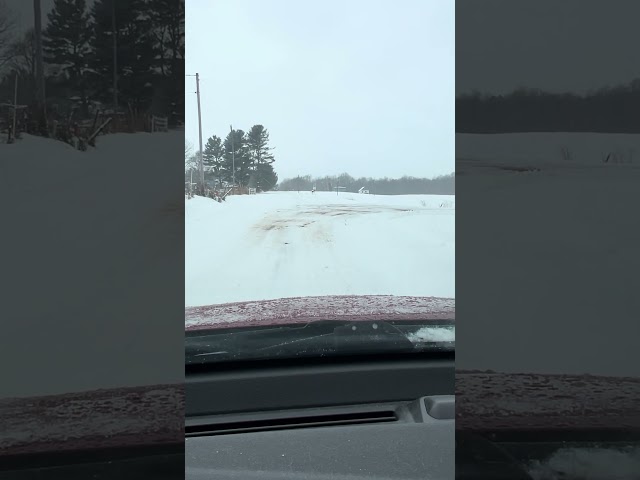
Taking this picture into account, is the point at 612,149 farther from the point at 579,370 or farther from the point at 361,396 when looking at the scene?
the point at 361,396

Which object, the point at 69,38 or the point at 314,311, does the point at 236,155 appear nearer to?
the point at 314,311

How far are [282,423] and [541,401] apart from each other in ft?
5.46

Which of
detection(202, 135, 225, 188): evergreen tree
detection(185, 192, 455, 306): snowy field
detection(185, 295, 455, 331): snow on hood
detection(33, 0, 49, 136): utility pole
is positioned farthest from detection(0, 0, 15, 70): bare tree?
detection(202, 135, 225, 188): evergreen tree

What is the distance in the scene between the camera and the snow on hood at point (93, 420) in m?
1.35

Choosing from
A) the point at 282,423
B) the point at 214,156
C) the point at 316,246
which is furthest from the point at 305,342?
the point at 214,156

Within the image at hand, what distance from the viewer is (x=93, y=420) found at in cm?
140

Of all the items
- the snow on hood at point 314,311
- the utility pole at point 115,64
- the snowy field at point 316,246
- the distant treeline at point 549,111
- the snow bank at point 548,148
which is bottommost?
the snow on hood at point 314,311

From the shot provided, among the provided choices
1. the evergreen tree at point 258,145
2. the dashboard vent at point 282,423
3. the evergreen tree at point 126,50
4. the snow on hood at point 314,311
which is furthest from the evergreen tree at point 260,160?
the evergreen tree at point 126,50

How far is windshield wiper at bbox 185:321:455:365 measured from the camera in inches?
122

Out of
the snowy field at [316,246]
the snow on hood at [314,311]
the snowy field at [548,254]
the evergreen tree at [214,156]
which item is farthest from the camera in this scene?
the evergreen tree at [214,156]

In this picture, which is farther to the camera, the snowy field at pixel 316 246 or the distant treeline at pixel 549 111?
the snowy field at pixel 316 246

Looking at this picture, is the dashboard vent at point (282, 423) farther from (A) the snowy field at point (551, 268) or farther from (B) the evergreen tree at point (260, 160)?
(B) the evergreen tree at point (260, 160)

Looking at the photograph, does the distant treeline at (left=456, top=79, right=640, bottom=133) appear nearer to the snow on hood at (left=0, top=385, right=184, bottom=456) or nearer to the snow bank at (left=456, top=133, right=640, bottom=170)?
the snow bank at (left=456, top=133, right=640, bottom=170)

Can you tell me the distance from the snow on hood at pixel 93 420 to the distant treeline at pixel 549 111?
0.98 meters
